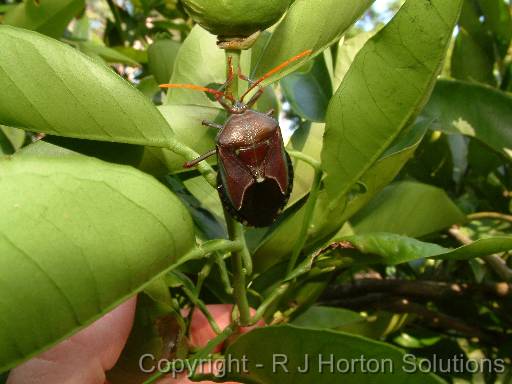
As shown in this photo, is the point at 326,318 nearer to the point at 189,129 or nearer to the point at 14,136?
Answer: the point at 189,129

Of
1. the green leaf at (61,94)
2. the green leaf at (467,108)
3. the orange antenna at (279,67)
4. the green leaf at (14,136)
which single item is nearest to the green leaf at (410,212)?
the green leaf at (467,108)

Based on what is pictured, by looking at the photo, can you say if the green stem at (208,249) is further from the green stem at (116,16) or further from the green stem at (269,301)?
the green stem at (116,16)

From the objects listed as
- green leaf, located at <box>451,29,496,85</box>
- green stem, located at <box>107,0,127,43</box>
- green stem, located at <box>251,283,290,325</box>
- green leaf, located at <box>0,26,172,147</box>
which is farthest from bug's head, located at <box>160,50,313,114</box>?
green stem, located at <box>107,0,127,43</box>

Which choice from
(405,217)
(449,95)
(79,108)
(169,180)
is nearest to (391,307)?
(405,217)

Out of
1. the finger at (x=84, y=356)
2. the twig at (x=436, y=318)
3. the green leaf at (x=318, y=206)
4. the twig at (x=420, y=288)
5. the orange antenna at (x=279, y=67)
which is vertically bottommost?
the twig at (x=436, y=318)

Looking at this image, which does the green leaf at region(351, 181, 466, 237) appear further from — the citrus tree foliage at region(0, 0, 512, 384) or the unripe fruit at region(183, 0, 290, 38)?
the unripe fruit at region(183, 0, 290, 38)
